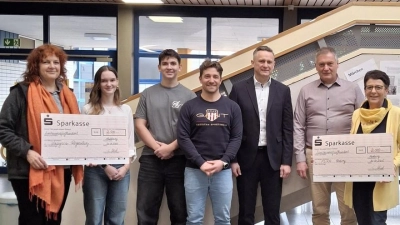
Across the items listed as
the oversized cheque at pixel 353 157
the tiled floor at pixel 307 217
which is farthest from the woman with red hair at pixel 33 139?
the tiled floor at pixel 307 217

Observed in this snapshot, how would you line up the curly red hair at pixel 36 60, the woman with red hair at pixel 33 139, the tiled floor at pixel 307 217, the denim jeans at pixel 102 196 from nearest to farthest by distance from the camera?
the woman with red hair at pixel 33 139 → the curly red hair at pixel 36 60 → the denim jeans at pixel 102 196 → the tiled floor at pixel 307 217

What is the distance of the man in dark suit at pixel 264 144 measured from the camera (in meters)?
3.15

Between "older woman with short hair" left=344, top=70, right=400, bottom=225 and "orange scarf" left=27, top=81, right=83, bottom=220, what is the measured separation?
1946mm

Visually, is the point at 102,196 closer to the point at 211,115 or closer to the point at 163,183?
the point at 163,183

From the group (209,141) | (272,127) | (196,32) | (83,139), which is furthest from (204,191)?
(196,32)

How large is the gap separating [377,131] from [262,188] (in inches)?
37.0

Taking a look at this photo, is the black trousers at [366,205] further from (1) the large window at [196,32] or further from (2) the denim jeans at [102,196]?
(1) the large window at [196,32]

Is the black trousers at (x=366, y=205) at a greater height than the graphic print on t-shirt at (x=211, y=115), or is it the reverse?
the graphic print on t-shirt at (x=211, y=115)

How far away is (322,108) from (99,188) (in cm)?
174

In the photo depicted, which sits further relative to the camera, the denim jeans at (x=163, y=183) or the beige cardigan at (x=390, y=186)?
the denim jeans at (x=163, y=183)

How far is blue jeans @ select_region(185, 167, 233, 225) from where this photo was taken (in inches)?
118

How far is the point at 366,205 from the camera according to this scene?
280cm

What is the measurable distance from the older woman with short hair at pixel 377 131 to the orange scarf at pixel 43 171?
1.95m

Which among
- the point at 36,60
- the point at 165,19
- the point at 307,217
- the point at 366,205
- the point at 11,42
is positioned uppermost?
the point at 165,19
